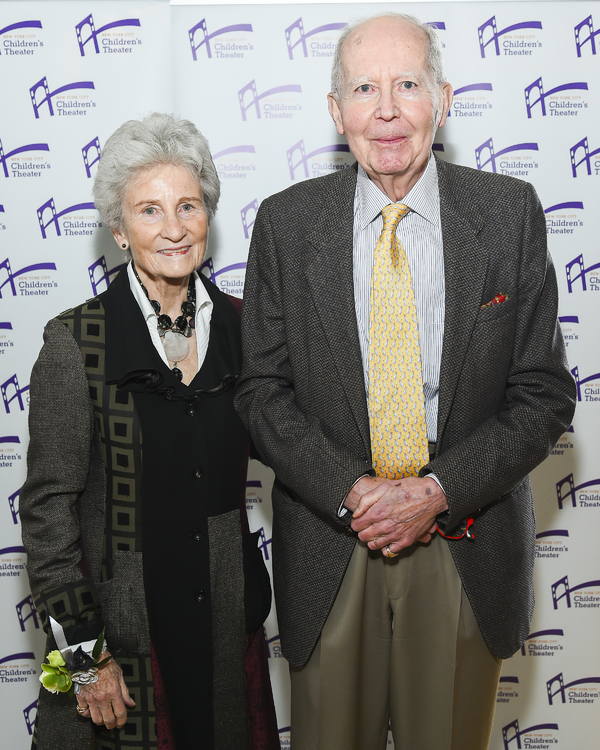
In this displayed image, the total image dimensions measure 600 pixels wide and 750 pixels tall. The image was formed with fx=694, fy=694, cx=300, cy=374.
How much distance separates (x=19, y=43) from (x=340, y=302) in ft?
5.26

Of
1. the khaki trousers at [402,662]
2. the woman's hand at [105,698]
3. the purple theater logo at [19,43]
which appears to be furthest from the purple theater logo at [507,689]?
the purple theater logo at [19,43]

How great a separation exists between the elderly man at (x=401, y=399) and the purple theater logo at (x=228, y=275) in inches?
32.1

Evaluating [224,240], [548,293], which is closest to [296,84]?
[224,240]

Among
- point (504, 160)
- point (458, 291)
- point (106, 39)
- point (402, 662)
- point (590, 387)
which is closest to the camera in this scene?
point (458, 291)

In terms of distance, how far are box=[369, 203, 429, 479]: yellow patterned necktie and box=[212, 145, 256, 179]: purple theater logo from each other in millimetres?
970

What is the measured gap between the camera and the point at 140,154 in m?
1.68

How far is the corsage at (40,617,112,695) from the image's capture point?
1.55 m

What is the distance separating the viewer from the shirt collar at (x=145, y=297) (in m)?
1.72

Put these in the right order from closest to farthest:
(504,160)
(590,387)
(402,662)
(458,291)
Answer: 1. (458,291)
2. (402,662)
3. (504,160)
4. (590,387)

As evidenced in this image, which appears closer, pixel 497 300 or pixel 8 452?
pixel 497 300

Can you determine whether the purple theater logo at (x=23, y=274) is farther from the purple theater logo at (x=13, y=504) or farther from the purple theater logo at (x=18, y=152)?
the purple theater logo at (x=13, y=504)

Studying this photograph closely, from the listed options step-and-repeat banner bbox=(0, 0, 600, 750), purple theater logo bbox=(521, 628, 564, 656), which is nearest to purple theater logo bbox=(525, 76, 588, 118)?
step-and-repeat banner bbox=(0, 0, 600, 750)

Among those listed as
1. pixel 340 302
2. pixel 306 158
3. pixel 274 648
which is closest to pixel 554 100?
pixel 306 158

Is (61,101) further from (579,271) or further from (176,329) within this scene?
(579,271)
